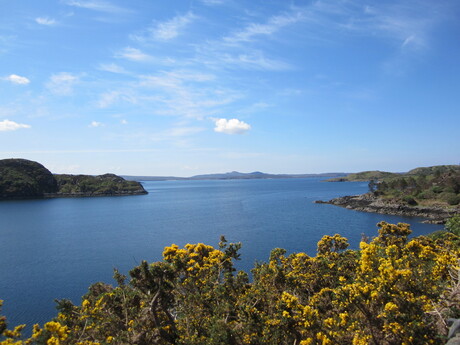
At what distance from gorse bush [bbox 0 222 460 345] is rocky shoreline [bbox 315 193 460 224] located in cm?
7766

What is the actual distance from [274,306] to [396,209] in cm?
10255

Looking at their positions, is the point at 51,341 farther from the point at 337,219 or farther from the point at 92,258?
the point at 337,219

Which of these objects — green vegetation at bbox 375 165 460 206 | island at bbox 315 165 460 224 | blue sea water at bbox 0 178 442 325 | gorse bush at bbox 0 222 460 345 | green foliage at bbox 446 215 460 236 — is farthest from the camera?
green vegetation at bbox 375 165 460 206

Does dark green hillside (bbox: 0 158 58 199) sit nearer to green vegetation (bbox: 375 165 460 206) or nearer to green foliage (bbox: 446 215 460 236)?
green vegetation (bbox: 375 165 460 206)

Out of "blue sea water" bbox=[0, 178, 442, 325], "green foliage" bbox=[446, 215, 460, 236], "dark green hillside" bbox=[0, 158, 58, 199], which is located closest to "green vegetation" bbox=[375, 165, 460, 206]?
"blue sea water" bbox=[0, 178, 442, 325]

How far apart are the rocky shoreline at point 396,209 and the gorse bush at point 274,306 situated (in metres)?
77.7

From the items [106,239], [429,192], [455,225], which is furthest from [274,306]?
[429,192]

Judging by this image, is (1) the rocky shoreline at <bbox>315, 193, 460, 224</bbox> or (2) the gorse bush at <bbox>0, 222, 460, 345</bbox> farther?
(1) the rocky shoreline at <bbox>315, 193, 460, 224</bbox>

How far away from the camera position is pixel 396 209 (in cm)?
10275

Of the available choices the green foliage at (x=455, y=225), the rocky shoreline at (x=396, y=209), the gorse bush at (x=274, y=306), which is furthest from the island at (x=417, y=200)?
the gorse bush at (x=274, y=306)

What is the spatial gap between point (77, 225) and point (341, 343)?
312 feet

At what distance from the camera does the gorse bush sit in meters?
10.4

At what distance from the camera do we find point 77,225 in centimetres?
9162

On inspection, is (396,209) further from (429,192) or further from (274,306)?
(274,306)
